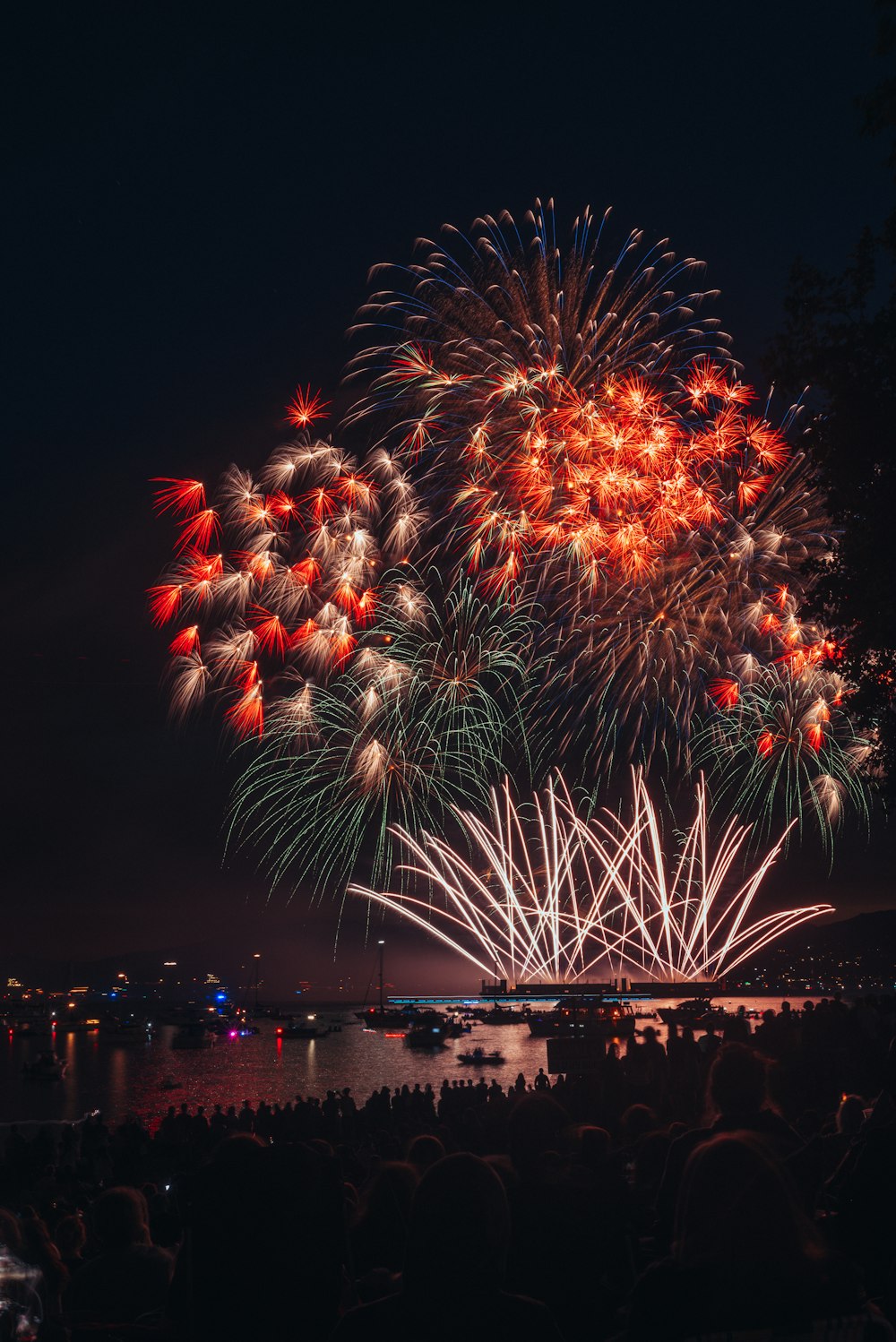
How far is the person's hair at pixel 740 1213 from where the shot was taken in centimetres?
314

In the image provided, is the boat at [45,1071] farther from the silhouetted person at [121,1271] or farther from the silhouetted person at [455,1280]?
the silhouetted person at [455,1280]

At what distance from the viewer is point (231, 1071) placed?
319 feet

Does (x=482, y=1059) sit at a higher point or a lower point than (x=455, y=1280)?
lower

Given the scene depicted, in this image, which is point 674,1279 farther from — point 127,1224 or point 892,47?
Result: point 892,47

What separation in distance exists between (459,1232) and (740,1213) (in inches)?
32.5

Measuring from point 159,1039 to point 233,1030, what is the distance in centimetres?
1133

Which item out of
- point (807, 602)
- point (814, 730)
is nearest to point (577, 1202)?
point (807, 602)

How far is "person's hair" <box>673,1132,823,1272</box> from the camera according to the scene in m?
3.14

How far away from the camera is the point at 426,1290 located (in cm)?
307

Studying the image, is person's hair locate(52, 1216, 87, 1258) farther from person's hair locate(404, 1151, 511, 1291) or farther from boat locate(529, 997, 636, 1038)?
boat locate(529, 997, 636, 1038)

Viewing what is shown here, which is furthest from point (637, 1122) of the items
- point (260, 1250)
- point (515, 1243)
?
point (260, 1250)

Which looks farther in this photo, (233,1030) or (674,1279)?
(233,1030)

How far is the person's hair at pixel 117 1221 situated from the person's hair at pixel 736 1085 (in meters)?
2.86

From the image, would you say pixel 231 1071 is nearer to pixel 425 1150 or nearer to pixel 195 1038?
pixel 195 1038
